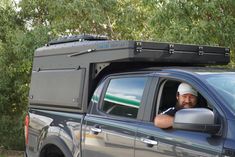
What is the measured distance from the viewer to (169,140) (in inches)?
172

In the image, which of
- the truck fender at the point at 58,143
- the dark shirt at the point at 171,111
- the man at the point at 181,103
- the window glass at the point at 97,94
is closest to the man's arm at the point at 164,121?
the man at the point at 181,103

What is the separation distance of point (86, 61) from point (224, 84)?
6.86ft

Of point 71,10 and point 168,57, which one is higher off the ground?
point 71,10

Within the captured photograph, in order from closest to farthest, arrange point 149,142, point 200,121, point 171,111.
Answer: point 200,121 → point 149,142 → point 171,111

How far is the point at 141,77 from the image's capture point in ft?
16.9

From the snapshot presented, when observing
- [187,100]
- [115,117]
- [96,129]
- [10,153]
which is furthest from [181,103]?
[10,153]

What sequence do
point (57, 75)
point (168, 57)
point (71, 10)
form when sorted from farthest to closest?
point (71, 10), point (57, 75), point (168, 57)

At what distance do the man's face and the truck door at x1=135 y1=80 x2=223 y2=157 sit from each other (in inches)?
5.2

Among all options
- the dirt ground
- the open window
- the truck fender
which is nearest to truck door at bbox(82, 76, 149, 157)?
the truck fender

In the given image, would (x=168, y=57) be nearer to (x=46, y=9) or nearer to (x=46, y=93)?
(x=46, y=93)

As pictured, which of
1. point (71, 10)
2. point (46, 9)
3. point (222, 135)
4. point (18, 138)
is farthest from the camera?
point (18, 138)

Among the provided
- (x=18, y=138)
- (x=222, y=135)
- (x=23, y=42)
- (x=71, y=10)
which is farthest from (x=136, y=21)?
(x=222, y=135)

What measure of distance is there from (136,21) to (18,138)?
200 inches

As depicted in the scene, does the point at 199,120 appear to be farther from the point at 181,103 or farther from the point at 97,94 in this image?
the point at 97,94
